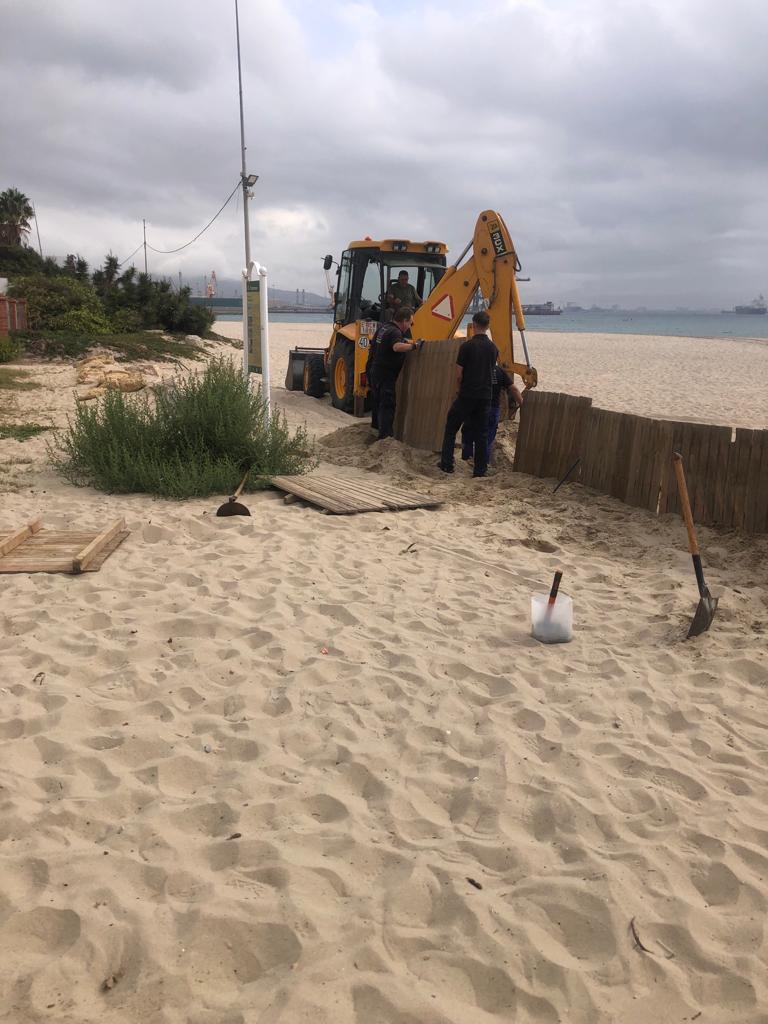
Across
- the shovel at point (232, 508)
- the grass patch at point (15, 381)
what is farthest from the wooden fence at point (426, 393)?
the grass patch at point (15, 381)

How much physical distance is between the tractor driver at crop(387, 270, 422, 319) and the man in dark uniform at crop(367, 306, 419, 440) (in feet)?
7.30

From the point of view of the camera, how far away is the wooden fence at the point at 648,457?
6410mm

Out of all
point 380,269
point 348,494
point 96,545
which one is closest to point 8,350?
point 380,269

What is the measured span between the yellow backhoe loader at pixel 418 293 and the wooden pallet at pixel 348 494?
2.67 m

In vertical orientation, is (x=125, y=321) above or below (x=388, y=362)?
below

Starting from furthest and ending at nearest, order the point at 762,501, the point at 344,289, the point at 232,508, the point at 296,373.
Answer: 1. the point at 296,373
2. the point at 344,289
3. the point at 232,508
4. the point at 762,501

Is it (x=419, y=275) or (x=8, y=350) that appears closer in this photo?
(x=419, y=275)

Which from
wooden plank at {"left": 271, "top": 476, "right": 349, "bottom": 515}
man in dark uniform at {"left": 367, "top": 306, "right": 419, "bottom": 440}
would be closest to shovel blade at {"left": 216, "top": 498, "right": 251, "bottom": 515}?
wooden plank at {"left": 271, "top": 476, "right": 349, "bottom": 515}

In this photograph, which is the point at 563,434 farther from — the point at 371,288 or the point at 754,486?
the point at 371,288

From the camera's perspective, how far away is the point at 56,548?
19.1 ft

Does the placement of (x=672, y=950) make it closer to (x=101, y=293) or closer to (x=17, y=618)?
(x=17, y=618)

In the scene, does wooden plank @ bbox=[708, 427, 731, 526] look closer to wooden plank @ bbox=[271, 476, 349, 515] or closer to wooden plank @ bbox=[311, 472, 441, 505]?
wooden plank @ bbox=[311, 472, 441, 505]

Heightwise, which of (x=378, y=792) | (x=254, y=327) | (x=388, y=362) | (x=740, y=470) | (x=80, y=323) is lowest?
(x=378, y=792)

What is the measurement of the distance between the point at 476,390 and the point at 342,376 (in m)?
5.48
